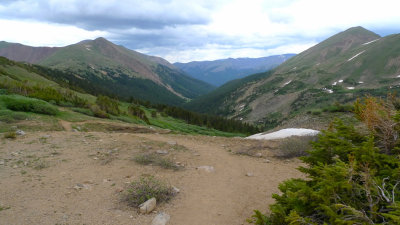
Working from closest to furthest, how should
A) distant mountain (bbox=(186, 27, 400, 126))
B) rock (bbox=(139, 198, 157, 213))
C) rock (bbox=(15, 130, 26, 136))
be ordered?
rock (bbox=(139, 198, 157, 213)) → rock (bbox=(15, 130, 26, 136)) → distant mountain (bbox=(186, 27, 400, 126))

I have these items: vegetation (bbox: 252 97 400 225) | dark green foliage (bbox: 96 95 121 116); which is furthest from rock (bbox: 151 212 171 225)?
dark green foliage (bbox: 96 95 121 116)

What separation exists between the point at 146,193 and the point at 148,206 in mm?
653

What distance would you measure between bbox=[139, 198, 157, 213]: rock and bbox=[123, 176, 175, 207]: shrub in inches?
10.4

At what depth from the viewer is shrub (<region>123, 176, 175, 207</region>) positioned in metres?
7.13

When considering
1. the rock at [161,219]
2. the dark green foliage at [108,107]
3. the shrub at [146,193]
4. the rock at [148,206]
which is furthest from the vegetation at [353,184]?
the dark green foliage at [108,107]

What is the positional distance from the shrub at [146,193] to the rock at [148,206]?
0.86ft

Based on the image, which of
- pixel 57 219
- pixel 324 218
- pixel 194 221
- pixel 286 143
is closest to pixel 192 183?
pixel 194 221

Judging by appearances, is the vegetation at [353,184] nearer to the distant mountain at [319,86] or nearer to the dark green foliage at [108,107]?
the dark green foliage at [108,107]

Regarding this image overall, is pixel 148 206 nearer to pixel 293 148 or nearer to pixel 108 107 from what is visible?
pixel 293 148

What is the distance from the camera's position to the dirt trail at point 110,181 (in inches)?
257

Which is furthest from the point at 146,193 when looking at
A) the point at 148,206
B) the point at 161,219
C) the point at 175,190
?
the point at 161,219

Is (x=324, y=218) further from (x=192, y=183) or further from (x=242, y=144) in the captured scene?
(x=242, y=144)

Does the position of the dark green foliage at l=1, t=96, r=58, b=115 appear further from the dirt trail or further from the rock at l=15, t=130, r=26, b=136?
the dirt trail

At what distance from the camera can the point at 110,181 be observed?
867 cm
